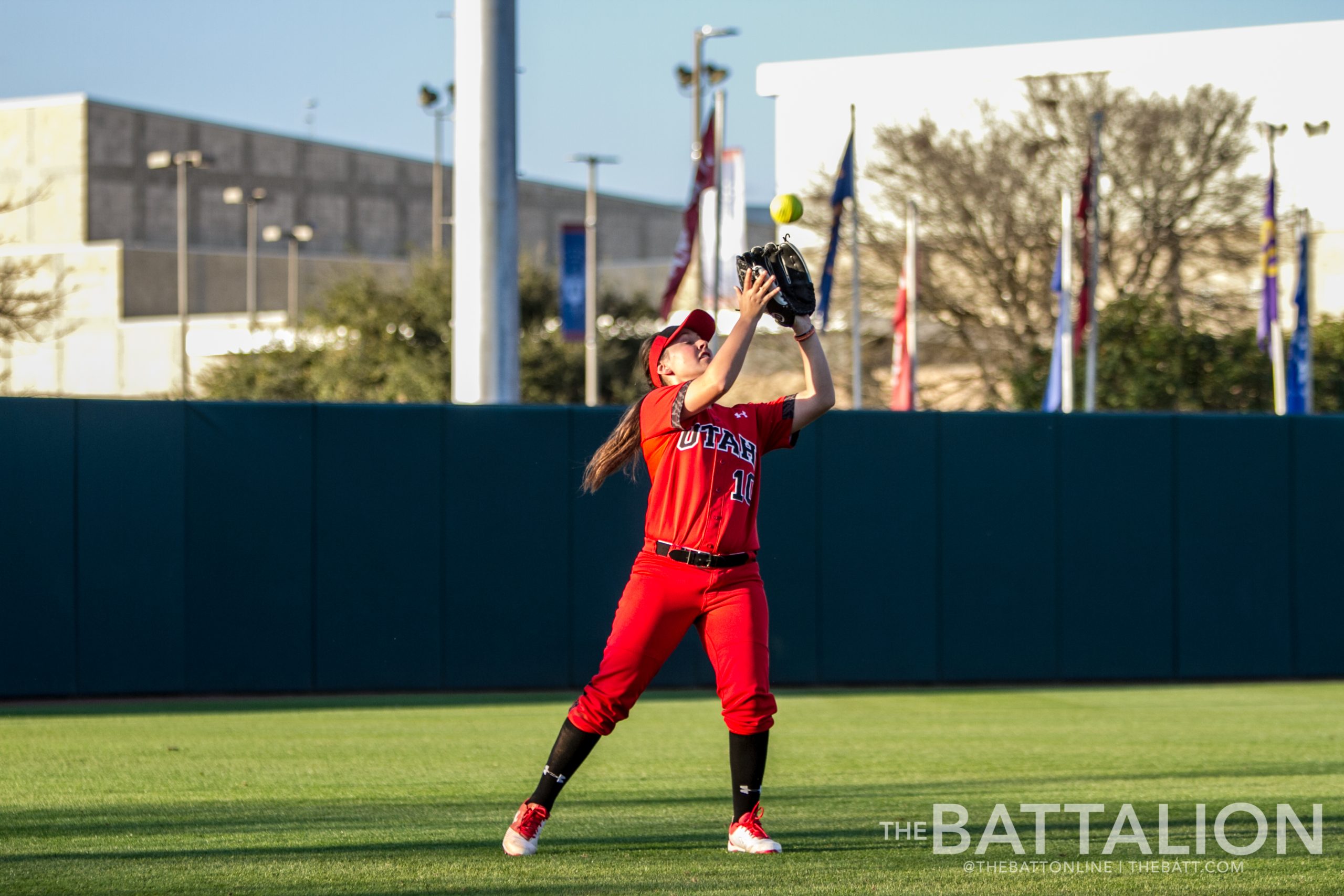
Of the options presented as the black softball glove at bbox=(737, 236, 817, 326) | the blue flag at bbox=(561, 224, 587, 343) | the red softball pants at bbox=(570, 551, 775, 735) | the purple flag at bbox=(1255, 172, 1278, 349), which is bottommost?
the red softball pants at bbox=(570, 551, 775, 735)

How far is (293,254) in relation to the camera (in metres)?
53.5

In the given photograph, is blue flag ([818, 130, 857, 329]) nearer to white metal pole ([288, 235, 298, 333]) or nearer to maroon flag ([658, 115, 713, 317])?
Result: maroon flag ([658, 115, 713, 317])

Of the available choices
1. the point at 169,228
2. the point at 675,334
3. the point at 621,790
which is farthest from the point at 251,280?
the point at 675,334

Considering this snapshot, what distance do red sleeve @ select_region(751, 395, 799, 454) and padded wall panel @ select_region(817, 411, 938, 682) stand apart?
680cm

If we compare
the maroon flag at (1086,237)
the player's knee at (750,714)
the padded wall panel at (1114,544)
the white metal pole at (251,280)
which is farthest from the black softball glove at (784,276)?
the white metal pole at (251,280)

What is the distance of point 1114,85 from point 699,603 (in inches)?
1359

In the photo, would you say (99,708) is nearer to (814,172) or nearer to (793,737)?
(793,737)

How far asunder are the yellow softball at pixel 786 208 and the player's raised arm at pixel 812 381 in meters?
2.28

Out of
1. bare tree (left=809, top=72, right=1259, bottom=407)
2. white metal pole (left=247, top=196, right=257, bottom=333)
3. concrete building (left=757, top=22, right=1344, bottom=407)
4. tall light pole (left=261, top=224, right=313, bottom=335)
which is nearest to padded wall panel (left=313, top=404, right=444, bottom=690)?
concrete building (left=757, top=22, right=1344, bottom=407)

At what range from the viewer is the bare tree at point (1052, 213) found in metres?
33.3

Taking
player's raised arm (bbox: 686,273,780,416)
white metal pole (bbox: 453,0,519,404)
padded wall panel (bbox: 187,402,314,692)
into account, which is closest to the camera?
player's raised arm (bbox: 686,273,780,416)

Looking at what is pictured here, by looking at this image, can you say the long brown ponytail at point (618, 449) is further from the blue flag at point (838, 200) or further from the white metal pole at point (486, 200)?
the blue flag at point (838, 200)

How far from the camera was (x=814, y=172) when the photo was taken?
38750 mm

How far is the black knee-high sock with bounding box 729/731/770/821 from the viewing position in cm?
526
